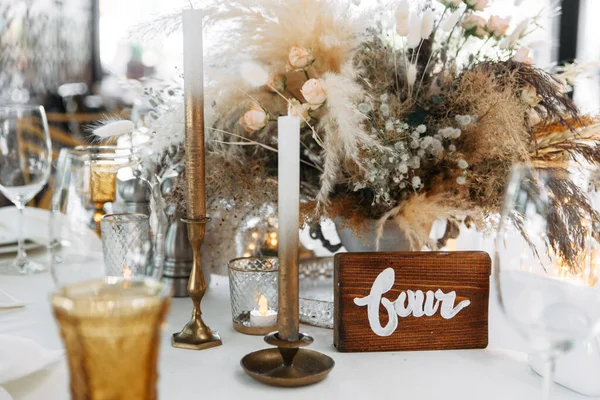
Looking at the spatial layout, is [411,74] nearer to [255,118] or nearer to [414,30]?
[414,30]

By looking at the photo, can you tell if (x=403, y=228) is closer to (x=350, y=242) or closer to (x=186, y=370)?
(x=350, y=242)

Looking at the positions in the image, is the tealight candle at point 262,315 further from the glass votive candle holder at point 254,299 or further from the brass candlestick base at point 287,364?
the brass candlestick base at point 287,364

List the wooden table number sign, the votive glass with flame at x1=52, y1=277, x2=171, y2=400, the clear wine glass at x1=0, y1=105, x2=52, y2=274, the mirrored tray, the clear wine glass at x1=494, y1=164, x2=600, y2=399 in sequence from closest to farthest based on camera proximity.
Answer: the votive glass with flame at x1=52, y1=277, x2=171, y2=400
the clear wine glass at x1=494, y1=164, x2=600, y2=399
the wooden table number sign
the mirrored tray
the clear wine glass at x1=0, y1=105, x2=52, y2=274

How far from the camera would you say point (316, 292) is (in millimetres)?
973

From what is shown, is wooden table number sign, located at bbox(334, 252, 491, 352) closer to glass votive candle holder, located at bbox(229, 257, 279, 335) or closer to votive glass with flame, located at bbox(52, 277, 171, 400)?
glass votive candle holder, located at bbox(229, 257, 279, 335)

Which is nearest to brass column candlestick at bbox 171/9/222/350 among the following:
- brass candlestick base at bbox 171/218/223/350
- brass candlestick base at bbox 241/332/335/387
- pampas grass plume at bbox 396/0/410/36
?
brass candlestick base at bbox 171/218/223/350

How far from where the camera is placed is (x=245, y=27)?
0.89m

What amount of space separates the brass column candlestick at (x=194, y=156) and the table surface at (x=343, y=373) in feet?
0.06

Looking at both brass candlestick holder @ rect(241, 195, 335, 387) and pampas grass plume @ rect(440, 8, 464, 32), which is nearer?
brass candlestick holder @ rect(241, 195, 335, 387)

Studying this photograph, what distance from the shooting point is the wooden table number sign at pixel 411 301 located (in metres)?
0.74

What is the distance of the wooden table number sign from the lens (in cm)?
74

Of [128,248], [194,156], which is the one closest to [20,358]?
[128,248]

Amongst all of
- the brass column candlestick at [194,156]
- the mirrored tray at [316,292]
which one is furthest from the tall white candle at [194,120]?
the mirrored tray at [316,292]

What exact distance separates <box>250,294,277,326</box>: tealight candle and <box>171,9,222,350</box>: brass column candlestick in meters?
0.07
